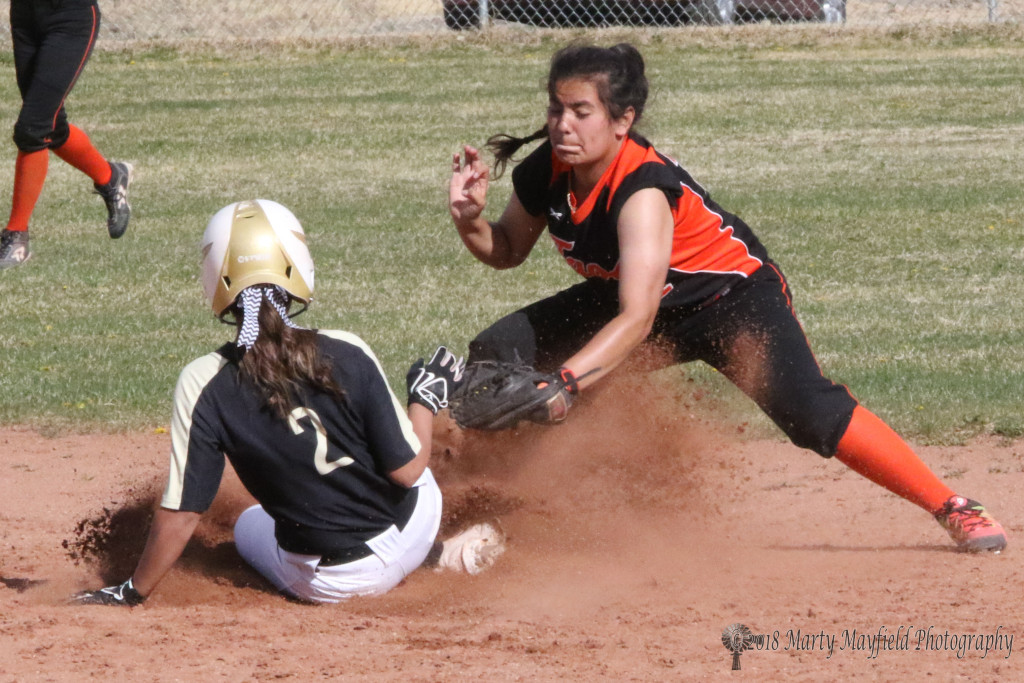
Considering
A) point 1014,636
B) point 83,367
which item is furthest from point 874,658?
point 83,367

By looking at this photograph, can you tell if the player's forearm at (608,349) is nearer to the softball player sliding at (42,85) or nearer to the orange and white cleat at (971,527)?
the orange and white cleat at (971,527)

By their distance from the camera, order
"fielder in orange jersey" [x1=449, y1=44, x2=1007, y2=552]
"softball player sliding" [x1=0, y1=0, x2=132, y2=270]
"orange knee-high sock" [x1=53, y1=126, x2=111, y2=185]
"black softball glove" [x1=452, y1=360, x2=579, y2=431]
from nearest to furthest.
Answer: "black softball glove" [x1=452, y1=360, x2=579, y2=431], "fielder in orange jersey" [x1=449, y1=44, x2=1007, y2=552], "softball player sliding" [x1=0, y1=0, x2=132, y2=270], "orange knee-high sock" [x1=53, y1=126, x2=111, y2=185]

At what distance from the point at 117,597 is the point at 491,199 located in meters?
7.68

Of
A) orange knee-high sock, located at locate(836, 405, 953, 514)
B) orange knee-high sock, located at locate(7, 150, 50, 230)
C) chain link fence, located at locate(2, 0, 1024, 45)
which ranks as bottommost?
chain link fence, located at locate(2, 0, 1024, 45)

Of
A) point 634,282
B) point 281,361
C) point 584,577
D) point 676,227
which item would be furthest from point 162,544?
point 676,227

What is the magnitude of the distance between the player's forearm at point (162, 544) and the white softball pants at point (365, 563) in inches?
14.3

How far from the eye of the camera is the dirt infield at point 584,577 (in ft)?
11.6

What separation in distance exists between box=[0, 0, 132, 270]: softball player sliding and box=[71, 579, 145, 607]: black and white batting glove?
4.33 metres

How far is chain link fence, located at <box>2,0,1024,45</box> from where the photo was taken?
1642 centimetres

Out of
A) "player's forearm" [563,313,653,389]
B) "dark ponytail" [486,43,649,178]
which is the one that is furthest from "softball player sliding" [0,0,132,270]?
"player's forearm" [563,313,653,389]

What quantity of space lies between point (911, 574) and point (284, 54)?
1332 cm

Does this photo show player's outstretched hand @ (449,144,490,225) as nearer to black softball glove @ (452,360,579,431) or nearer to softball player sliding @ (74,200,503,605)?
black softball glove @ (452,360,579,431)

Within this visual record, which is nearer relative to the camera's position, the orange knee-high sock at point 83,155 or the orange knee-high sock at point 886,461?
the orange knee-high sock at point 886,461

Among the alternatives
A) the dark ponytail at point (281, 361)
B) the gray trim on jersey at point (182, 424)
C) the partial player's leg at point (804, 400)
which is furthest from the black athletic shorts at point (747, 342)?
→ the gray trim on jersey at point (182, 424)
